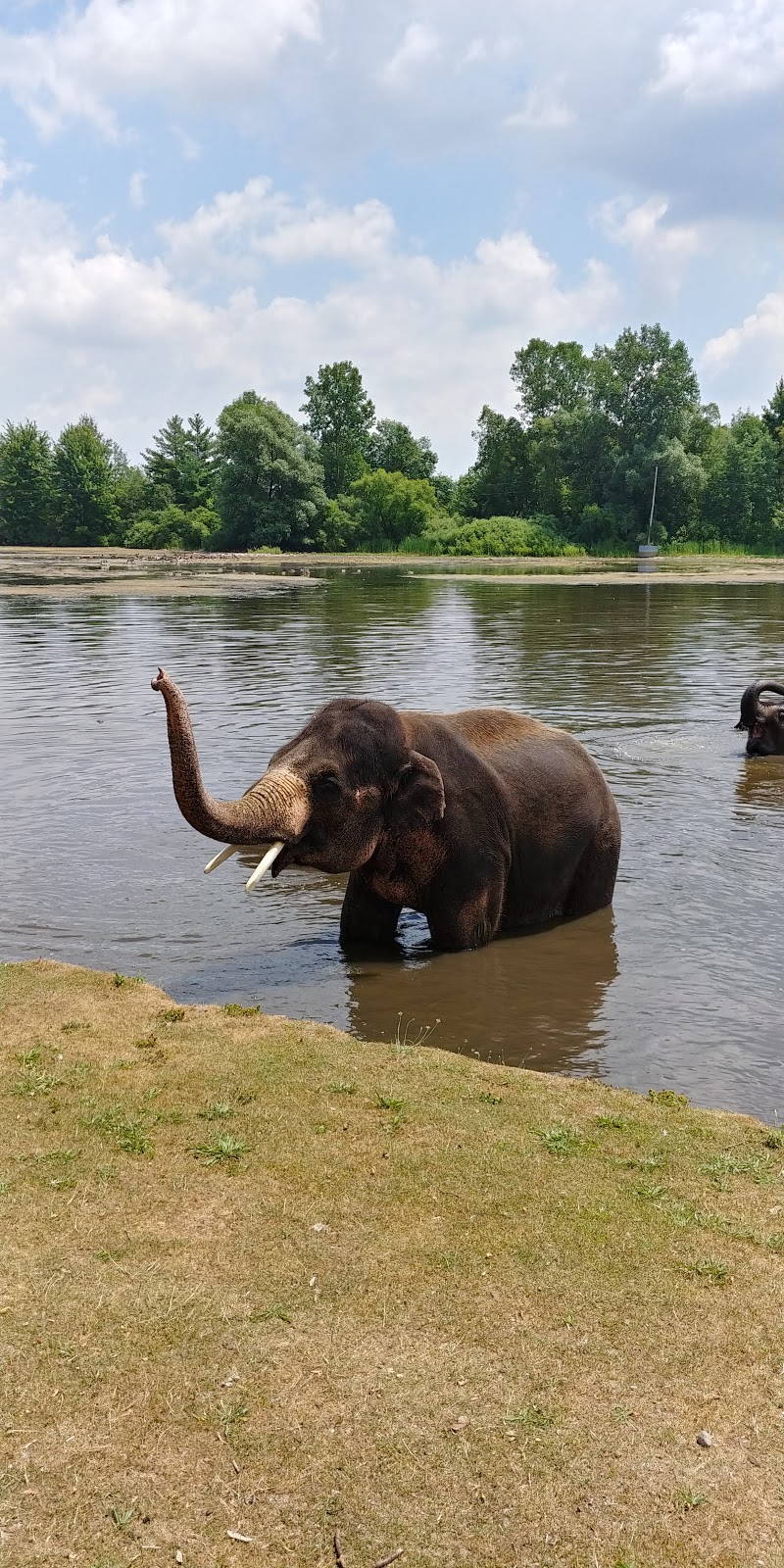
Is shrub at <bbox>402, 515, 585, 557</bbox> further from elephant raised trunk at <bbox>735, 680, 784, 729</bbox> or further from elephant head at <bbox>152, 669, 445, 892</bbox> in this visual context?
elephant head at <bbox>152, 669, 445, 892</bbox>

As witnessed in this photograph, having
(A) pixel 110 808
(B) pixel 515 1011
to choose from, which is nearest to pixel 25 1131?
(B) pixel 515 1011

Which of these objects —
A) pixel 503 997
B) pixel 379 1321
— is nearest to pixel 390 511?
pixel 503 997

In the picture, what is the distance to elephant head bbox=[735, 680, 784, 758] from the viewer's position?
17719mm

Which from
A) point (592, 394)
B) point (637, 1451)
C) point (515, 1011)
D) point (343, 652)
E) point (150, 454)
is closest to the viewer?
point (637, 1451)

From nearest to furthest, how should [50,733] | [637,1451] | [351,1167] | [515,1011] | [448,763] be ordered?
Answer: [637,1451] < [351,1167] < [515,1011] < [448,763] < [50,733]

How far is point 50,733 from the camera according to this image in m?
19.5

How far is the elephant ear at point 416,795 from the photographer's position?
914 cm

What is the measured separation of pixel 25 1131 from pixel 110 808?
8791 mm

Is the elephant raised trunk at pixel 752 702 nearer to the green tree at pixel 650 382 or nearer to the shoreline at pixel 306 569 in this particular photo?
the shoreline at pixel 306 569

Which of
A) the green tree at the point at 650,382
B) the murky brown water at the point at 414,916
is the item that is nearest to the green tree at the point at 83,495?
the green tree at the point at 650,382

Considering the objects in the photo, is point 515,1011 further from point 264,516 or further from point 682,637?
point 264,516

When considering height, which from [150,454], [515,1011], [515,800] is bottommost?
[515,1011]

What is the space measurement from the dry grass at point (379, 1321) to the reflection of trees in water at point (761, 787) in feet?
28.1

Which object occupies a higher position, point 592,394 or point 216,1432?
point 592,394
